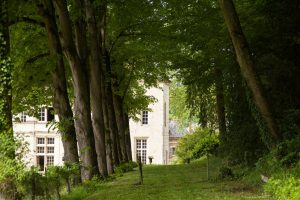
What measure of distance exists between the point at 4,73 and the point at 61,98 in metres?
4.28

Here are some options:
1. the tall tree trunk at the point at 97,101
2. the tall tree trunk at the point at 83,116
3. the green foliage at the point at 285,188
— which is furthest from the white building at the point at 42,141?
the green foliage at the point at 285,188

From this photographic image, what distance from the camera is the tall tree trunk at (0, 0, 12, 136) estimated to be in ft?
47.2

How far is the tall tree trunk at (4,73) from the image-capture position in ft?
47.2

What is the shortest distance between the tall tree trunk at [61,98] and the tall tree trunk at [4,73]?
3.29 meters

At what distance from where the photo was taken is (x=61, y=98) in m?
18.7

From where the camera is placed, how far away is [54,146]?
210 ft

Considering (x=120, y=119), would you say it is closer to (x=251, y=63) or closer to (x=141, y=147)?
(x=251, y=63)

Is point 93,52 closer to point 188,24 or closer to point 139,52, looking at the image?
point 188,24

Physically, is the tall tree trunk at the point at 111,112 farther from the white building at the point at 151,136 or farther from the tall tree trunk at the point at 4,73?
the white building at the point at 151,136

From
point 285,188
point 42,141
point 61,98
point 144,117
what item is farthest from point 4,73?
point 144,117

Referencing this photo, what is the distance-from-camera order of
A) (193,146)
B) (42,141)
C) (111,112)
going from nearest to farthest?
(111,112) < (193,146) < (42,141)

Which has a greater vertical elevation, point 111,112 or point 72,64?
point 72,64

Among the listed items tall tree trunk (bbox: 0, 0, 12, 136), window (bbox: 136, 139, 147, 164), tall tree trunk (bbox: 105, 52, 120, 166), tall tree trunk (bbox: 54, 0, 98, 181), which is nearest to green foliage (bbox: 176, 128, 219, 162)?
tall tree trunk (bbox: 105, 52, 120, 166)

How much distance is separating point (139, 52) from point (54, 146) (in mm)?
35030
